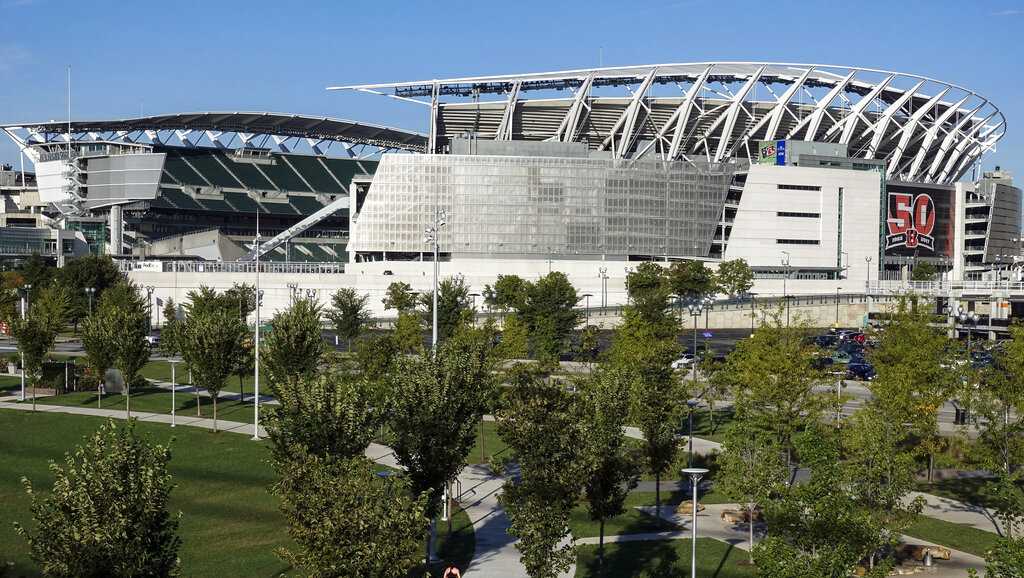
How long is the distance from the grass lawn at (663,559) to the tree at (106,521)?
14916mm

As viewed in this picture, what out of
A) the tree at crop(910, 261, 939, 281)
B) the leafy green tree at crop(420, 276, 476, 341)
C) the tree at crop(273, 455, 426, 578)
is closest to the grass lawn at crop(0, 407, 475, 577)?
the tree at crop(273, 455, 426, 578)

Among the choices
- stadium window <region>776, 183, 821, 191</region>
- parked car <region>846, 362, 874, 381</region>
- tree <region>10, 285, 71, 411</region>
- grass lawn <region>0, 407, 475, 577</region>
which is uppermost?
stadium window <region>776, 183, 821, 191</region>

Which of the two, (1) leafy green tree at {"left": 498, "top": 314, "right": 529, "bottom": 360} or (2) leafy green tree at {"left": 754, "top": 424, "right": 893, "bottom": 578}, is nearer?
(2) leafy green tree at {"left": 754, "top": 424, "right": 893, "bottom": 578}

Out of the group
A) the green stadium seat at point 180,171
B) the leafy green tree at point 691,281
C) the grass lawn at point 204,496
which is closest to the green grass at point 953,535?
the grass lawn at point 204,496

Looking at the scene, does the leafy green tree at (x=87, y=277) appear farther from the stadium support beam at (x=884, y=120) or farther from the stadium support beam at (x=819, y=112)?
the stadium support beam at (x=884, y=120)

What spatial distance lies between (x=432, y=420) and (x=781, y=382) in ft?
60.4

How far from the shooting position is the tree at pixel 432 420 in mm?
31000

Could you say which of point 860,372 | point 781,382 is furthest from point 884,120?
point 781,382

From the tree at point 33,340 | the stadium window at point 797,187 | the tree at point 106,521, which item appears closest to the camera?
the tree at point 106,521

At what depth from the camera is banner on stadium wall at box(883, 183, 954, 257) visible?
544 feet

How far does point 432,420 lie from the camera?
31109 millimetres

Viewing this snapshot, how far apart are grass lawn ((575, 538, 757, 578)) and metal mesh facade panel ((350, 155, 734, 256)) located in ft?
387

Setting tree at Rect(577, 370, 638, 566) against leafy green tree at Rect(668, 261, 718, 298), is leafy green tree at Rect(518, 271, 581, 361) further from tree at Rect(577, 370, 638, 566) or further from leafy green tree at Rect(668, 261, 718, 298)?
tree at Rect(577, 370, 638, 566)

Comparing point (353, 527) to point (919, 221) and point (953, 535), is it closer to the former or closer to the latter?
point (953, 535)
